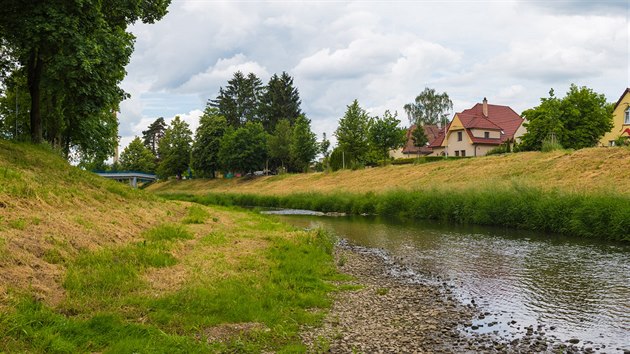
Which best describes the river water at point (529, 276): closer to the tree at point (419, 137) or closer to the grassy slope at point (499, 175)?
the grassy slope at point (499, 175)

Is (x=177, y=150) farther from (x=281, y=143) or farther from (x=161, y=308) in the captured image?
(x=161, y=308)

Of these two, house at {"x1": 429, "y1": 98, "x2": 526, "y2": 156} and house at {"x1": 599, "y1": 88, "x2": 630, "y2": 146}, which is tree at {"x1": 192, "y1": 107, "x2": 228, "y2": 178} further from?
house at {"x1": 599, "y1": 88, "x2": 630, "y2": 146}

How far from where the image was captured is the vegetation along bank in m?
23.6

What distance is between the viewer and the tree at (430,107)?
115m

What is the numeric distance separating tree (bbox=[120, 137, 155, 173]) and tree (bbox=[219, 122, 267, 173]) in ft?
116

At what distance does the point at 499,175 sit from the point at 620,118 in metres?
34.2

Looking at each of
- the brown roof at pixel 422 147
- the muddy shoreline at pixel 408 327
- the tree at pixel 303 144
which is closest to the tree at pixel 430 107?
the brown roof at pixel 422 147

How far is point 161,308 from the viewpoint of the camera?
9258mm

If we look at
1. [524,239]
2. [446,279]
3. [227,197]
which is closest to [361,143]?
[227,197]

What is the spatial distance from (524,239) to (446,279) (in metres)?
9.78

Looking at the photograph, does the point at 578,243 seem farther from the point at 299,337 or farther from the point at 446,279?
the point at 299,337

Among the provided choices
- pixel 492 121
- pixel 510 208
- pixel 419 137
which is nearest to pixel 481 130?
pixel 492 121

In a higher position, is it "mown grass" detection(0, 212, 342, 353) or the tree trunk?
the tree trunk

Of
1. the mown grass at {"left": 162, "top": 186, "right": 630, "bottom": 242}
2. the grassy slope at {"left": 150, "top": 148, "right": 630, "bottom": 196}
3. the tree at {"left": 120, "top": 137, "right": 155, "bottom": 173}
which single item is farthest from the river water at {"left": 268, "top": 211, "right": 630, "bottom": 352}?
the tree at {"left": 120, "top": 137, "right": 155, "bottom": 173}
